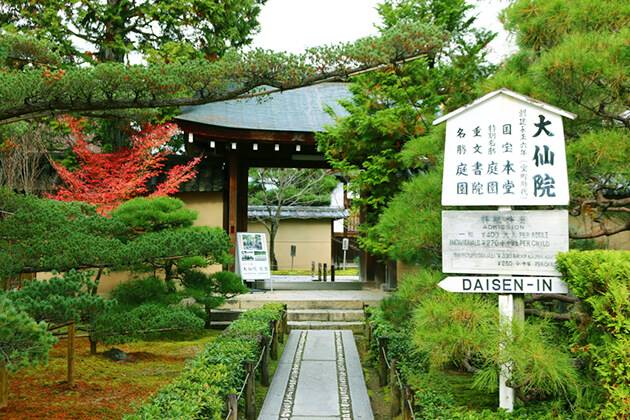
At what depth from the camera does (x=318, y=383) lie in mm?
Answer: 6066

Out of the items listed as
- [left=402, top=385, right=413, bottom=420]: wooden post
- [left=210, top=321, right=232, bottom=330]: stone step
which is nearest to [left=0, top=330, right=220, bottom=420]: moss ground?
[left=210, top=321, right=232, bottom=330]: stone step

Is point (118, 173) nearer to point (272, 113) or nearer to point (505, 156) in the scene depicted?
point (272, 113)

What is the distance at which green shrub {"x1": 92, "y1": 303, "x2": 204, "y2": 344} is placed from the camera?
530 cm

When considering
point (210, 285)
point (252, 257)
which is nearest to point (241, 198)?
point (252, 257)

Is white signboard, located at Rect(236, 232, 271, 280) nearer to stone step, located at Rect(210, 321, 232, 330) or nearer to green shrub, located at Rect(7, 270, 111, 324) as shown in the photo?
stone step, located at Rect(210, 321, 232, 330)

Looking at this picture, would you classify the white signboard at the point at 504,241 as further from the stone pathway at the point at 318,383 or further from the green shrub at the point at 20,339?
the green shrub at the point at 20,339

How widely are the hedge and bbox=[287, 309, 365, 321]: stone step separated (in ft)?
10.6

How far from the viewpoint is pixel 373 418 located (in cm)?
487

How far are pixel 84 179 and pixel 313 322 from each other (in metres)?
4.84

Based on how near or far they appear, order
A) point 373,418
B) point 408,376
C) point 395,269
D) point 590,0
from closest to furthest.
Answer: point 590,0, point 408,376, point 373,418, point 395,269

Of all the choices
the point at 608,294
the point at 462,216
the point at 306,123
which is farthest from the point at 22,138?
the point at 608,294

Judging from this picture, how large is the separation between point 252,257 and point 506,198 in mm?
8201

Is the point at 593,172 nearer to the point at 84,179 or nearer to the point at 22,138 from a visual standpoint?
the point at 84,179

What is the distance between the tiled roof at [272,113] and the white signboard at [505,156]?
21.0ft
